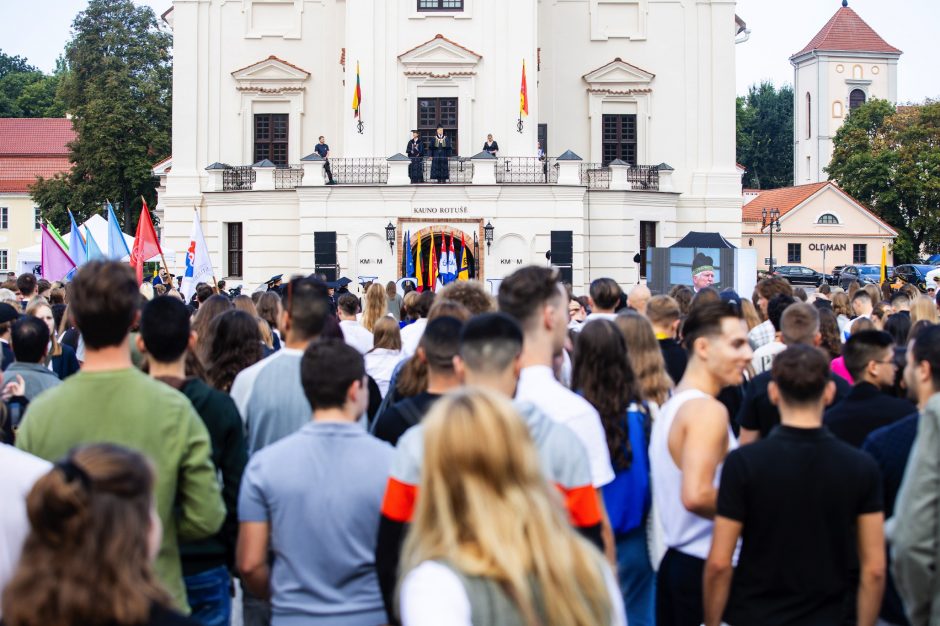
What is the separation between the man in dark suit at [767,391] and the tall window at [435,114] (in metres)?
30.8

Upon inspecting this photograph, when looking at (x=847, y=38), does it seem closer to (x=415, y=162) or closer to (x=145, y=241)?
(x=415, y=162)

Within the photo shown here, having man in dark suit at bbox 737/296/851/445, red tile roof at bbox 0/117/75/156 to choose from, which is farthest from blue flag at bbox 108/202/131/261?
red tile roof at bbox 0/117/75/156

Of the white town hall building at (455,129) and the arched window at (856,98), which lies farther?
the arched window at (856,98)

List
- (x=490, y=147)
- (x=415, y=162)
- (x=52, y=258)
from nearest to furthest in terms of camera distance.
→ (x=52, y=258) → (x=415, y=162) → (x=490, y=147)

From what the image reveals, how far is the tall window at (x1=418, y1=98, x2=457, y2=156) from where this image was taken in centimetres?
3853

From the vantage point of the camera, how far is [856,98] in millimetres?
96438

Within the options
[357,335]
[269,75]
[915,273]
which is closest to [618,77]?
[269,75]

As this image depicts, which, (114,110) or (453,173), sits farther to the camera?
(114,110)

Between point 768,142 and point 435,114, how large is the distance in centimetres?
7639

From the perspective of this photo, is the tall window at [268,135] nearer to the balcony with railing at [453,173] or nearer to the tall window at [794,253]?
the balcony with railing at [453,173]

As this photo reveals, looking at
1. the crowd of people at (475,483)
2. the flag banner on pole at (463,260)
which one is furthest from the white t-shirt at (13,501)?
the flag banner on pole at (463,260)

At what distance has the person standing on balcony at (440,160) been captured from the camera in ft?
118

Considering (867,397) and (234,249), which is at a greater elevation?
(234,249)

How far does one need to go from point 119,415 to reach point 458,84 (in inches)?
1351
